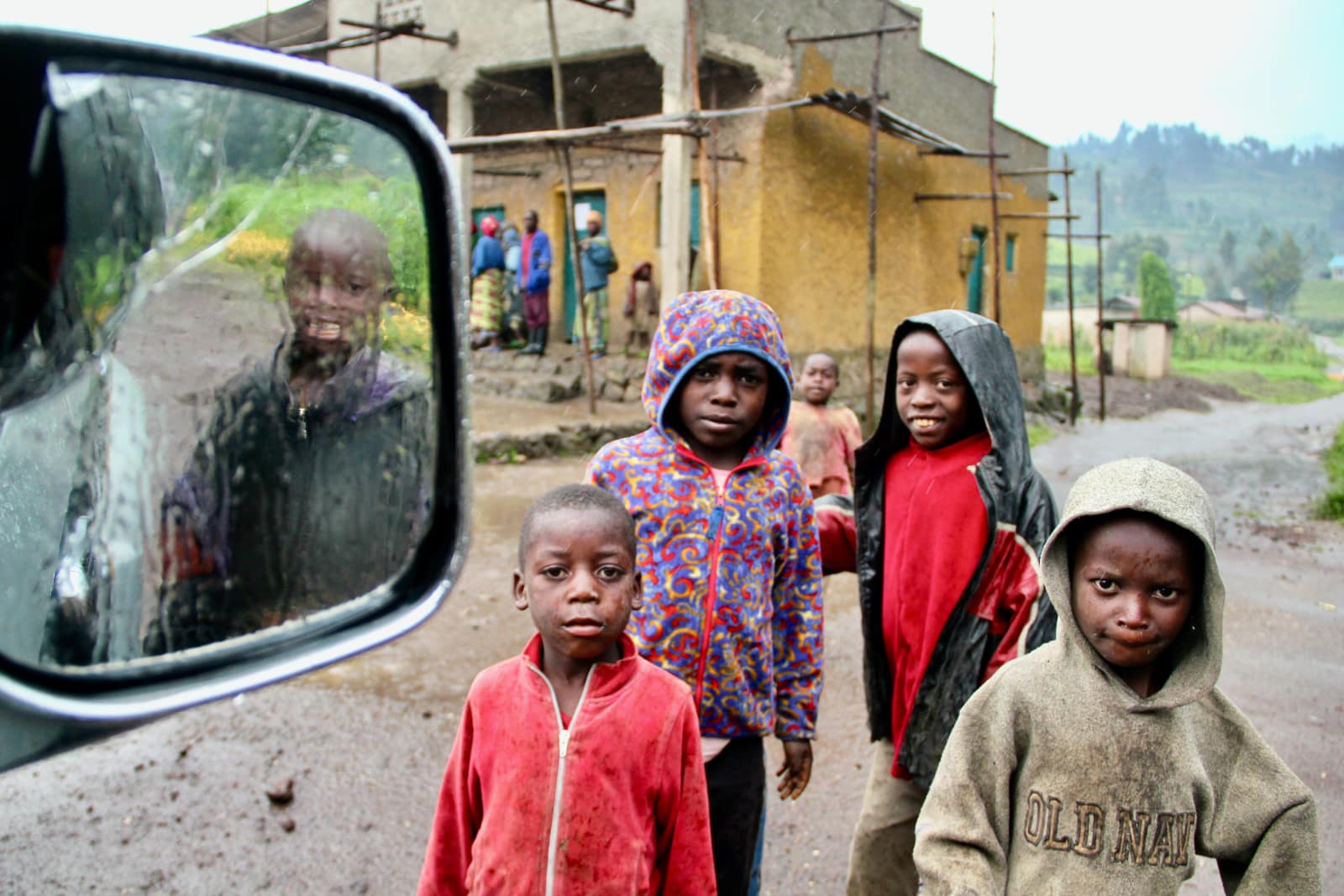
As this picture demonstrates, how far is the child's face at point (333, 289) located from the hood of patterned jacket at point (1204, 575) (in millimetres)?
1258

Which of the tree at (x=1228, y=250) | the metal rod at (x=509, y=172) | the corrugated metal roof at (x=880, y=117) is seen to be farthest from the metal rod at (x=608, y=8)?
the tree at (x=1228, y=250)

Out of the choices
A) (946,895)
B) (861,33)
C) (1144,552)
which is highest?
(861,33)

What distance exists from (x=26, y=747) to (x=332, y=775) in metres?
3.33

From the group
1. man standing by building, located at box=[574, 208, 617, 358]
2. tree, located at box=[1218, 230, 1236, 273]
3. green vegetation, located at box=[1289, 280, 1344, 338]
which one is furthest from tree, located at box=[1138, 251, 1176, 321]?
tree, located at box=[1218, 230, 1236, 273]

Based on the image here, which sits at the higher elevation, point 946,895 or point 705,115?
point 705,115

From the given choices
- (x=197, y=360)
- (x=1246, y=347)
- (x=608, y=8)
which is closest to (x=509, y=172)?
(x=608, y=8)

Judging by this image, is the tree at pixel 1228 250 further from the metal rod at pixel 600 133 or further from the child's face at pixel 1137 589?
the child's face at pixel 1137 589

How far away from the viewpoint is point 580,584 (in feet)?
6.12

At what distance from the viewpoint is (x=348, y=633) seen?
1.21m

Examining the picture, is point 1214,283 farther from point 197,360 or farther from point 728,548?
point 197,360

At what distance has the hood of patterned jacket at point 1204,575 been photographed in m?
1.77

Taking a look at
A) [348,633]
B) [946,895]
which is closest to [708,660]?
[946,895]

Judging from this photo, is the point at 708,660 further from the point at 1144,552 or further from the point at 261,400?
the point at 261,400

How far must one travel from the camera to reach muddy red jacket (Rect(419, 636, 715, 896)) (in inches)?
70.8
